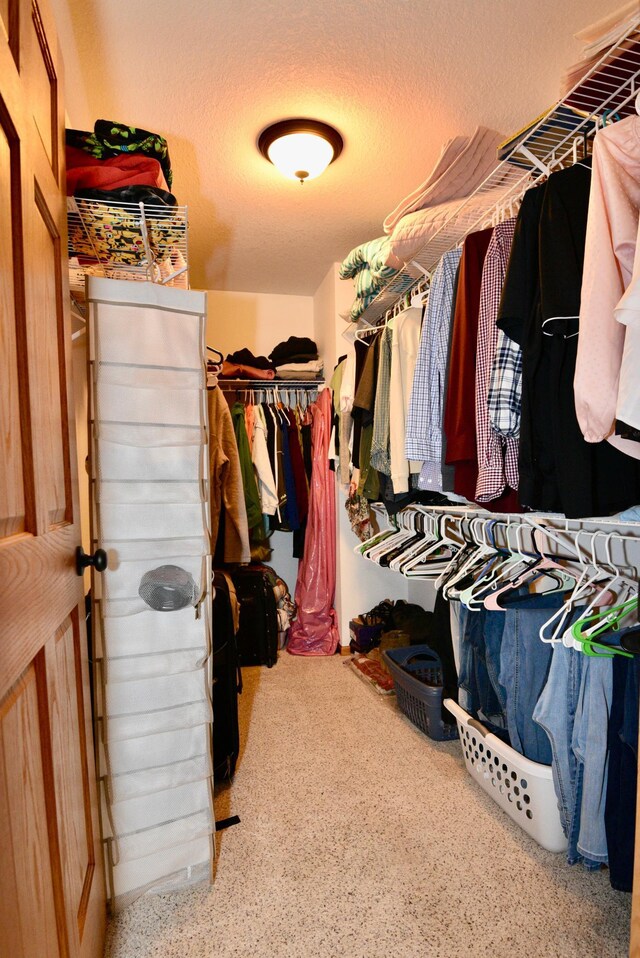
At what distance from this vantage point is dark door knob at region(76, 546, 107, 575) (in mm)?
1071

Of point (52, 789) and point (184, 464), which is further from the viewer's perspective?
point (184, 464)

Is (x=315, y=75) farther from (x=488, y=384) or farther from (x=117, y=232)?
(x=488, y=384)

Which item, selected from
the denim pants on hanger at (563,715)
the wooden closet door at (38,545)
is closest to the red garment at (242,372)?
the wooden closet door at (38,545)

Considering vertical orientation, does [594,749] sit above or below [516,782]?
above

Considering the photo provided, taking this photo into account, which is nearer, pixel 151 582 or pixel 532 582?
pixel 151 582

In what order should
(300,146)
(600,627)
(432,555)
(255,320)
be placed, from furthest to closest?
(255,320) → (432,555) → (300,146) → (600,627)

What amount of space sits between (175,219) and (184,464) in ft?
2.32

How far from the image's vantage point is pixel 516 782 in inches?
60.5

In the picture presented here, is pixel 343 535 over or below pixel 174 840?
over

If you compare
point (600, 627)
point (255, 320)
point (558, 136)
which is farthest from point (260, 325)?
point (600, 627)

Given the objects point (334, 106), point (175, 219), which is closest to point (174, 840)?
point (175, 219)

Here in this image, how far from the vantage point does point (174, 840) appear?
52.8 inches

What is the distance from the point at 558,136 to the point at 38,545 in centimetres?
160

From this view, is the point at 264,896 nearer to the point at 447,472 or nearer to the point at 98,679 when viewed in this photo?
the point at 98,679
